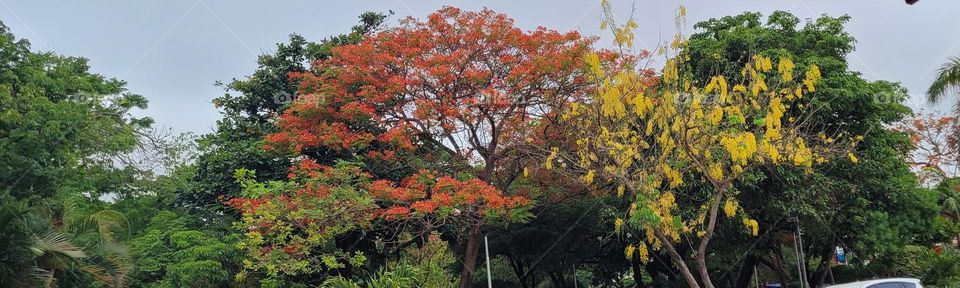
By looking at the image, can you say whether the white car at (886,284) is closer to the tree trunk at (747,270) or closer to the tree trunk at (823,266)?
the tree trunk at (823,266)

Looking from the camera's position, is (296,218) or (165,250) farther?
(165,250)

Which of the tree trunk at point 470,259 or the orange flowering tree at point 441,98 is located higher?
the orange flowering tree at point 441,98

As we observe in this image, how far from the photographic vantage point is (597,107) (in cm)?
1004

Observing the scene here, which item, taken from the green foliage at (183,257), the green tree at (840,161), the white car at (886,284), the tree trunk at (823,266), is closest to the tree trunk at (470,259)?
the green foliage at (183,257)

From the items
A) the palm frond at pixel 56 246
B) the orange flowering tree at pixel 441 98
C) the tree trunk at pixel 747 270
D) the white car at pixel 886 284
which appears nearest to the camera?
the palm frond at pixel 56 246

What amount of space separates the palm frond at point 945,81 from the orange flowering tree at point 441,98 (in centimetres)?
937

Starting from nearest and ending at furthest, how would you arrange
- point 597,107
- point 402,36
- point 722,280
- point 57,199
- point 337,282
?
point 597,107 < point 337,282 < point 57,199 < point 402,36 < point 722,280

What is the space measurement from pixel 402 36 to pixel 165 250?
21.0ft

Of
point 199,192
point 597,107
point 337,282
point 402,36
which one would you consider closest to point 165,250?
point 199,192

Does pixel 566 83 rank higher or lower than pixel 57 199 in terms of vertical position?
higher

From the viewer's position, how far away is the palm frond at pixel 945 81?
1714cm

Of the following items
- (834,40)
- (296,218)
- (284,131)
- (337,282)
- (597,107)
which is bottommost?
(337,282)

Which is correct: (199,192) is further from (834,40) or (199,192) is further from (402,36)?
(834,40)

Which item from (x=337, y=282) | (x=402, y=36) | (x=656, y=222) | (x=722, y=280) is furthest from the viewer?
(x=722, y=280)
